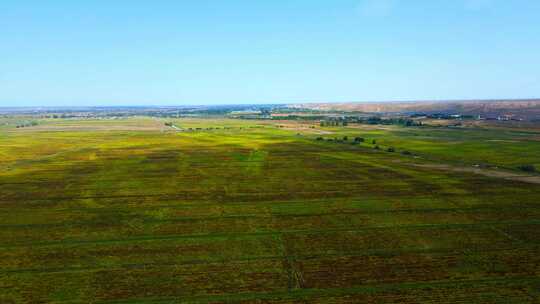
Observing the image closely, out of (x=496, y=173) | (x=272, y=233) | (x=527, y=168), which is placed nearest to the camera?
(x=272, y=233)

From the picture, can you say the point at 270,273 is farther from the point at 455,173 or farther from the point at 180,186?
the point at 455,173

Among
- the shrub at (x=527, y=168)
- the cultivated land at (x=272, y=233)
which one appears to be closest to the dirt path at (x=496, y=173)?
the cultivated land at (x=272, y=233)

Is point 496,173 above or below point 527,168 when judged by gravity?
below

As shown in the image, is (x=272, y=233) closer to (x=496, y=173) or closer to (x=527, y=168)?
(x=496, y=173)

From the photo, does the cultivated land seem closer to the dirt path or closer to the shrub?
the dirt path

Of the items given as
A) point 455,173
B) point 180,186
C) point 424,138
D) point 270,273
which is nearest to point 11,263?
point 270,273

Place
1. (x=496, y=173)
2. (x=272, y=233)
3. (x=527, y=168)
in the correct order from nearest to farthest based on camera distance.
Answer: (x=272, y=233), (x=496, y=173), (x=527, y=168)

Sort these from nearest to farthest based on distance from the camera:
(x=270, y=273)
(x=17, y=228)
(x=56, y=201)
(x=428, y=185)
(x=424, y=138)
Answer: (x=270, y=273) → (x=17, y=228) → (x=56, y=201) → (x=428, y=185) → (x=424, y=138)

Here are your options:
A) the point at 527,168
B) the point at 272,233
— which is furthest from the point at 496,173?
the point at 272,233
